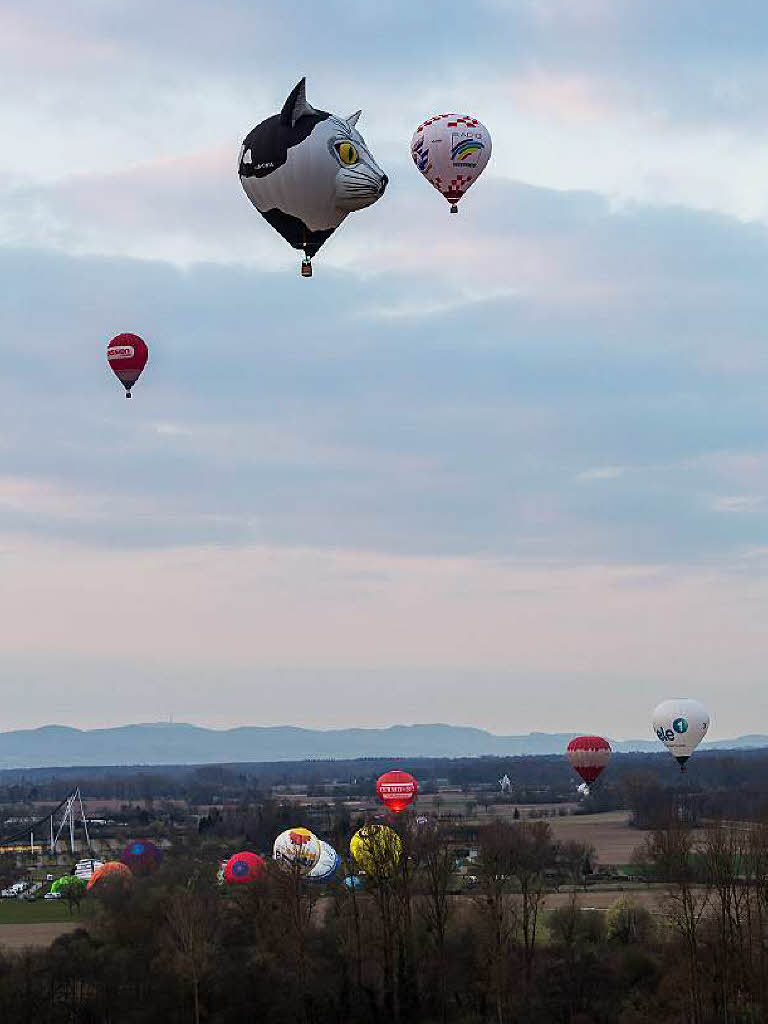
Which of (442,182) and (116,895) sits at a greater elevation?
(442,182)

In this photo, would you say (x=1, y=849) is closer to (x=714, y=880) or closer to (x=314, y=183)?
(x=714, y=880)

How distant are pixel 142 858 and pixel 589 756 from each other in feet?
147

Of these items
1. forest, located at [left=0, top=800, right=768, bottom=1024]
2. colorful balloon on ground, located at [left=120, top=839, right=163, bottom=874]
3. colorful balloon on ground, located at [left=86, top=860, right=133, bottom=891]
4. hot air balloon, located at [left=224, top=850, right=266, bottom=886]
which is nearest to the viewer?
forest, located at [left=0, top=800, right=768, bottom=1024]

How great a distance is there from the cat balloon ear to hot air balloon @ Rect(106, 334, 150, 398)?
19.4 metres

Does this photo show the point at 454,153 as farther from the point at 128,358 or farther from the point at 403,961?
the point at 403,961

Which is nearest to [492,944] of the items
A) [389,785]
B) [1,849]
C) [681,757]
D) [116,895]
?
[116,895]

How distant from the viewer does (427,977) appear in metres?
68.1

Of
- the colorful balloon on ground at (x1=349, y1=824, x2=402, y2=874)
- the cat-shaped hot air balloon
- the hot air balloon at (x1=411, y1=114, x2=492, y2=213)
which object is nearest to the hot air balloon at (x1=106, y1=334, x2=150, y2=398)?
the hot air balloon at (x1=411, y1=114, x2=492, y2=213)

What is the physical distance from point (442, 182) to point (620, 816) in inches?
5332

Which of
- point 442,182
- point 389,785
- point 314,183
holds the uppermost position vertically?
point 442,182

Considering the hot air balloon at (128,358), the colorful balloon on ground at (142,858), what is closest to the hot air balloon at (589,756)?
the colorful balloon on ground at (142,858)

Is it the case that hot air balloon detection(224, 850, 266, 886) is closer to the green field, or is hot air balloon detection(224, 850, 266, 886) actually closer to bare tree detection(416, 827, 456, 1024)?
the green field

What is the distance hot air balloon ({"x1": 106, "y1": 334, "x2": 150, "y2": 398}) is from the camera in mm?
67250

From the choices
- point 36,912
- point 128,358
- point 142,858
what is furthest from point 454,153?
point 142,858
